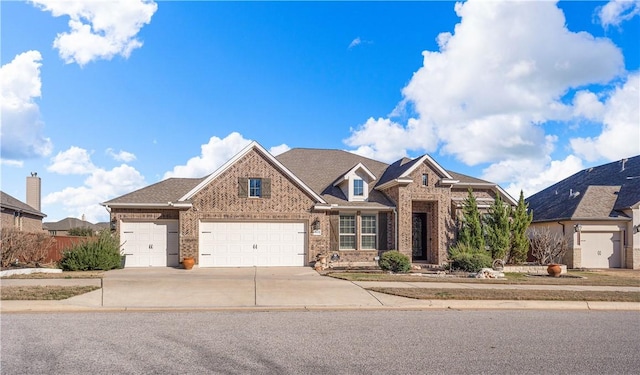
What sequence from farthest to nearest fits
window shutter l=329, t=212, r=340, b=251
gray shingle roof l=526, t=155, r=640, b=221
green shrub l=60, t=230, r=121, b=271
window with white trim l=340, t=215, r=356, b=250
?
gray shingle roof l=526, t=155, r=640, b=221, window with white trim l=340, t=215, r=356, b=250, window shutter l=329, t=212, r=340, b=251, green shrub l=60, t=230, r=121, b=271

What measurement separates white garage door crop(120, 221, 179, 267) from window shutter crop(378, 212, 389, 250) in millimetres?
9828

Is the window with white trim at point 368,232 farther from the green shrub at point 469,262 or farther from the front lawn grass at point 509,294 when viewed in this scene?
the front lawn grass at point 509,294

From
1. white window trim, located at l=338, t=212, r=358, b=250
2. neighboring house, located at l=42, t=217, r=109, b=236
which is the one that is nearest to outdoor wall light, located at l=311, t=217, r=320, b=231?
white window trim, located at l=338, t=212, r=358, b=250

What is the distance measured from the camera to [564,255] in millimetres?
26125

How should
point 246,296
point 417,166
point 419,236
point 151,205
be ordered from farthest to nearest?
point 419,236
point 417,166
point 151,205
point 246,296

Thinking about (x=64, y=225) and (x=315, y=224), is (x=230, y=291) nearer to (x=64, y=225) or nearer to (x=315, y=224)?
(x=315, y=224)

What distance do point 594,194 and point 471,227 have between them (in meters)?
9.47

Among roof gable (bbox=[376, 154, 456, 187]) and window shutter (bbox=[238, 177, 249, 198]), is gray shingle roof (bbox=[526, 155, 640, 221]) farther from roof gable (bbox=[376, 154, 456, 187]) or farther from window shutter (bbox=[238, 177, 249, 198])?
window shutter (bbox=[238, 177, 249, 198])

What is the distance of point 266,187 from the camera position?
2269 cm

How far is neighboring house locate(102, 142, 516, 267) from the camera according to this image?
22.2 meters

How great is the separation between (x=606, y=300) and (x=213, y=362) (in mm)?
11639

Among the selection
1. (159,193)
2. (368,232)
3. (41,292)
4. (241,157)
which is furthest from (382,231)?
(41,292)

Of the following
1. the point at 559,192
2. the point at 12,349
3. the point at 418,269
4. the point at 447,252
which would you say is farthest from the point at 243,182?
the point at 559,192

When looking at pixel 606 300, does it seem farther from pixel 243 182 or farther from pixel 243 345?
pixel 243 182
